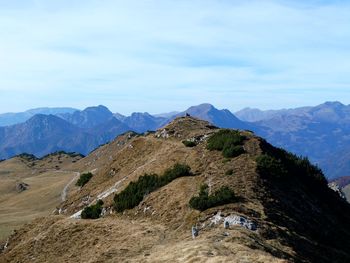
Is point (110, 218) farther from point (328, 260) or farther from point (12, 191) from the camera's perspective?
point (12, 191)

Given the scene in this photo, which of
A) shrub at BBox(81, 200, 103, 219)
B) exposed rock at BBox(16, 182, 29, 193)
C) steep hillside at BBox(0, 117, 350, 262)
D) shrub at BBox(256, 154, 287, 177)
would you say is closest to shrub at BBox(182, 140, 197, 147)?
steep hillside at BBox(0, 117, 350, 262)

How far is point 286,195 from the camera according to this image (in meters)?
47.0

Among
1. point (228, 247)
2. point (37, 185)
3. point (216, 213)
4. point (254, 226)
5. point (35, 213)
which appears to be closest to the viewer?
point (228, 247)

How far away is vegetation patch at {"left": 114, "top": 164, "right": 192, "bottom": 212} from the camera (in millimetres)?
49969

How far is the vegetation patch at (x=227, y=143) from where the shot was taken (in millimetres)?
54000

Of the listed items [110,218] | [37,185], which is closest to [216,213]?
[110,218]

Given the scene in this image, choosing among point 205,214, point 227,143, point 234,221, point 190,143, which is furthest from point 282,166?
point 234,221

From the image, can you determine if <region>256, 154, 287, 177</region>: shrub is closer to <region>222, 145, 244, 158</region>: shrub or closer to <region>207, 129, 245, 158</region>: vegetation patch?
<region>222, 145, 244, 158</region>: shrub

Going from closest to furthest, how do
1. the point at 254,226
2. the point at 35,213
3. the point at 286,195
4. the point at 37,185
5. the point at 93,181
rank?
the point at 254,226 < the point at 286,195 < the point at 93,181 < the point at 35,213 < the point at 37,185

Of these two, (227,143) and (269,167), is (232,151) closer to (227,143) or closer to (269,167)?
(227,143)

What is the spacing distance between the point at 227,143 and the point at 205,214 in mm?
18262

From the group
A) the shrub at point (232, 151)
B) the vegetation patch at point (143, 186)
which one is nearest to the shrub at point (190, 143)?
the shrub at point (232, 151)

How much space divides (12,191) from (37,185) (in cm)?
836

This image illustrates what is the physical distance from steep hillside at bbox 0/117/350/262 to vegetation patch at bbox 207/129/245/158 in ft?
0.40
